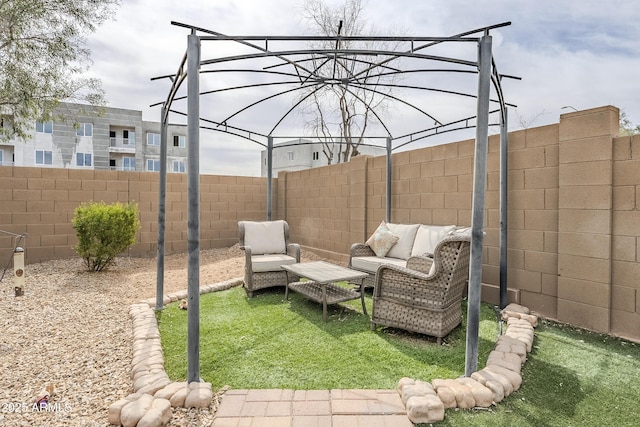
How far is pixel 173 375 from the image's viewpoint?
250 centimetres

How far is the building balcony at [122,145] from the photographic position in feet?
81.8

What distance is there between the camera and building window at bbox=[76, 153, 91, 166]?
76.6 feet

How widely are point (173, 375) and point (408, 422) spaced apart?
165 cm

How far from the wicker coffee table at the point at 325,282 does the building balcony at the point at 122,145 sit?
83.2 feet

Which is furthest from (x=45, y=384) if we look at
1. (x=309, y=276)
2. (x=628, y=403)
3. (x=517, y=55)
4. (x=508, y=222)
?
(x=517, y=55)

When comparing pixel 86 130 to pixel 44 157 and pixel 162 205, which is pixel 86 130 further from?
pixel 162 205

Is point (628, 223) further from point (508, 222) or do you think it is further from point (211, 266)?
point (211, 266)

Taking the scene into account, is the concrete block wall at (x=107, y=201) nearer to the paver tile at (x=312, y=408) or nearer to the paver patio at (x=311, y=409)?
the paver patio at (x=311, y=409)

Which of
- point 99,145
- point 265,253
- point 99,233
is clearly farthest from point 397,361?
point 99,145

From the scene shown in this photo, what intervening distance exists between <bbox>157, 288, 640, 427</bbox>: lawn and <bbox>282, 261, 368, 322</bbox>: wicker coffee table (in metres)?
0.20

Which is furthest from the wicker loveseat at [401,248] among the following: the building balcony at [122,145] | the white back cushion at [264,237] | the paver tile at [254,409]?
the building balcony at [122,145]

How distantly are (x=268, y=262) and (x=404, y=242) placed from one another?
1.94 meters

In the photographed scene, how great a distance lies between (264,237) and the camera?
5.50 meters

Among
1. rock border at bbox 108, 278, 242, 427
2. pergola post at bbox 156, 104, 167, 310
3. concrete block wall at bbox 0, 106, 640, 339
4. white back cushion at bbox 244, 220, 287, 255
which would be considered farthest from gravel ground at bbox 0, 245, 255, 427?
concrete block wall at bbox 0, 106, 640, 339
